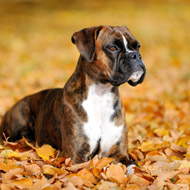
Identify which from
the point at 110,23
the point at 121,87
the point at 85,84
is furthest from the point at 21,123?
the point at 110,23

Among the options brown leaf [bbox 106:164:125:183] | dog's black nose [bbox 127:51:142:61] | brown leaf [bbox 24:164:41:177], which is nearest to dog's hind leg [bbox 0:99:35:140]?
brown leaf [bbox 24:164:41:177]

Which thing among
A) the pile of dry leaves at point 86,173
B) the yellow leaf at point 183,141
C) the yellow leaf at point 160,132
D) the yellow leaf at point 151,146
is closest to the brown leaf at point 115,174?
the pile of dry leaves at point 86,173

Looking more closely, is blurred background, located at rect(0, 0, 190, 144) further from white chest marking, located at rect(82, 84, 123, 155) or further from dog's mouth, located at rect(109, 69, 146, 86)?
dog's mouth, located at rect(109, 69, 146, 86)

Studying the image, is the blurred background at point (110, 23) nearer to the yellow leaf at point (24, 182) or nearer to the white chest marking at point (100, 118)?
the white chest marking at point (100, 118)

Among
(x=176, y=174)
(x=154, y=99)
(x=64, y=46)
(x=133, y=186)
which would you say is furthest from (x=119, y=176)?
(x=64, y=46)

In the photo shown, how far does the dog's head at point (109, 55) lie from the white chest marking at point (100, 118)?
0.50 ft

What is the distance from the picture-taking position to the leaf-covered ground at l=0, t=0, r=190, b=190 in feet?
9.97

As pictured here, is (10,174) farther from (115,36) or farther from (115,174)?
(115,36)

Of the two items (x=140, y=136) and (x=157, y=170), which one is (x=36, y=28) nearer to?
(x=140, y=136)

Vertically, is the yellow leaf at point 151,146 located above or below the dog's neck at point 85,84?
below

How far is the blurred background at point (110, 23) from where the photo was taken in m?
6.55

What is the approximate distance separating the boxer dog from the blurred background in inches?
47.8

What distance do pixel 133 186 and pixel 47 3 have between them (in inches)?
679

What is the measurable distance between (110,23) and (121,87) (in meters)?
8.15
